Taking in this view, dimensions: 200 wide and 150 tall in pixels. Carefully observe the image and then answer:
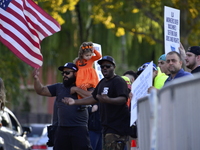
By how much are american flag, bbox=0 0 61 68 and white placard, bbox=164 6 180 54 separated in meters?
1.96

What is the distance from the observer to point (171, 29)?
1111 centimetres

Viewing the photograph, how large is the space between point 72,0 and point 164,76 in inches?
496

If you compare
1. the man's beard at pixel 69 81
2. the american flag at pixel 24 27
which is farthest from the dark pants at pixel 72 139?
the american flag at pixel 24 27

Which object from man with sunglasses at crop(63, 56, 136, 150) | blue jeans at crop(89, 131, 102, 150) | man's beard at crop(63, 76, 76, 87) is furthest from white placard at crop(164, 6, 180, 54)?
blue jeans at crop(89, 131, 102, 150)

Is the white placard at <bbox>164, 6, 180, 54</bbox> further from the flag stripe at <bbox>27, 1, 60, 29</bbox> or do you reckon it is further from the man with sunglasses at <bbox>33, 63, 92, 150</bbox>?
the flag stripe at <bbox>27, 1, 60, 29</bbox>

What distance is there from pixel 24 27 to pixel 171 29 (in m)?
2.64

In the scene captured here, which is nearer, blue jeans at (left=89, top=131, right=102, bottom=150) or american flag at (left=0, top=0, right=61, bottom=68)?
american flag at (left=0, top=0, right=61, bottom=68)

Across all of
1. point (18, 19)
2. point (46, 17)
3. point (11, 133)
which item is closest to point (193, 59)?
point (46, 17)

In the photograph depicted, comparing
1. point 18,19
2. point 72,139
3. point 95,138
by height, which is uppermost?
point 18,19

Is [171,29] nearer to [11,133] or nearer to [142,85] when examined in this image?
[142,85]

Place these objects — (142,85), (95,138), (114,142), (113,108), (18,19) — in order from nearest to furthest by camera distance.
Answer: (142,85) → (114,142) → (113,108) → (18,19) → (95,138)

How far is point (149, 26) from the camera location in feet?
88.7

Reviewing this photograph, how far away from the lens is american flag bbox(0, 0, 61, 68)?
9.98 metres

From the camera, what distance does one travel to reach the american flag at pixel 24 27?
9.98 meters
